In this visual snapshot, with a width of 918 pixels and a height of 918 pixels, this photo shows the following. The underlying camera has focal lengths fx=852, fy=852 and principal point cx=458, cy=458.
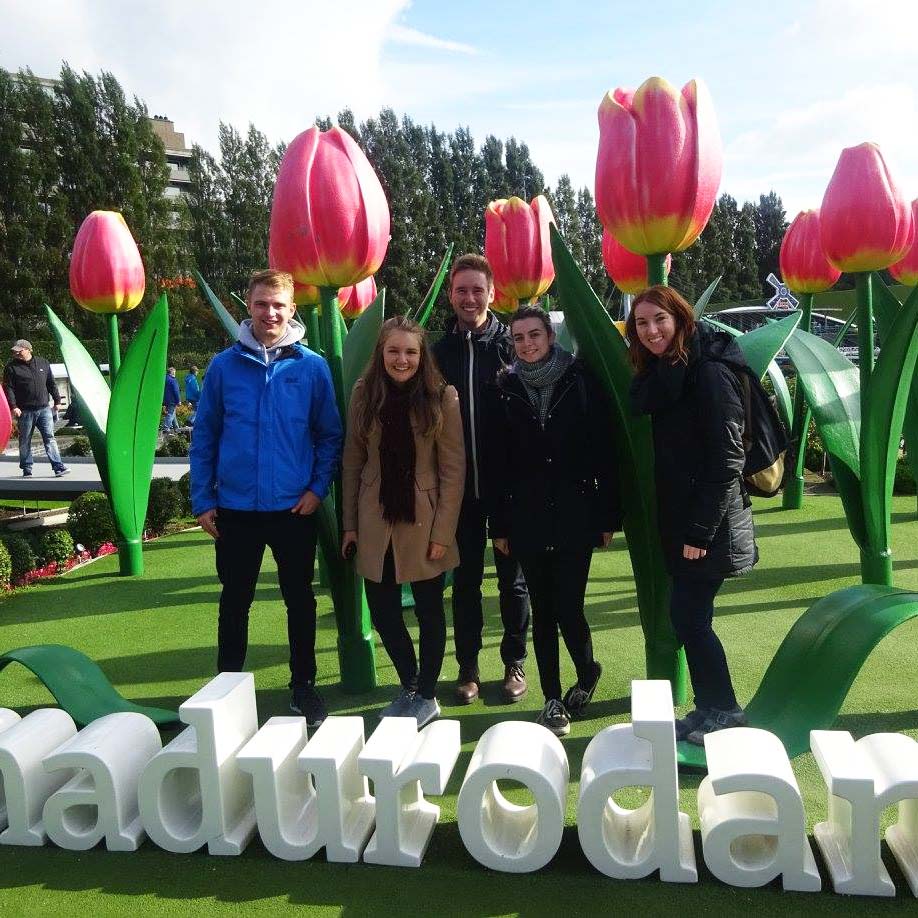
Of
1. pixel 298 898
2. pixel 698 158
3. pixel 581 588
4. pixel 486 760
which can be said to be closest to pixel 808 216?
pixel 698 158

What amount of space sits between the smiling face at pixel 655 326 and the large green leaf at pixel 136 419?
119 inches

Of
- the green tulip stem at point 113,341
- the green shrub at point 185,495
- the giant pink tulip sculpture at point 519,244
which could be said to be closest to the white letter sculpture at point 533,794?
the giant pink tulip sculpture at point 519,244

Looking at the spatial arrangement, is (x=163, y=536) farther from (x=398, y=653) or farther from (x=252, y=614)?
(x=398, y=653)

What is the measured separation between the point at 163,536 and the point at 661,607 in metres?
4.82

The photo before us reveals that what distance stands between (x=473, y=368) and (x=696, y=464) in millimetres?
887

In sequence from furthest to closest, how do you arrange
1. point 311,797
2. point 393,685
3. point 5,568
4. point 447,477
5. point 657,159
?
point 5,568
point 393,685
point 447,477
point 657,159
point 311,797

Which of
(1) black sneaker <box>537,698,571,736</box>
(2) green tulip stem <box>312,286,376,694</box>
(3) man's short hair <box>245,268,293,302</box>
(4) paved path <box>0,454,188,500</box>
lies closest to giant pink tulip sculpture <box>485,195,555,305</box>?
(2) green tulip stem <box>312,286,376,694</box>

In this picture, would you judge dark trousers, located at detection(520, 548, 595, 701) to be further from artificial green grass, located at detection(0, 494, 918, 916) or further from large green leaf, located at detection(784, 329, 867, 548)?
large green leaf, located at detection(784, 329, 867, 548)

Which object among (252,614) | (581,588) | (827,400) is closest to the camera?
(581,588)

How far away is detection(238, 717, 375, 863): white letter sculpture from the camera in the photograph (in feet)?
6.84

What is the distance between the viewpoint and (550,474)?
105 inches

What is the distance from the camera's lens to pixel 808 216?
5539 millimetres

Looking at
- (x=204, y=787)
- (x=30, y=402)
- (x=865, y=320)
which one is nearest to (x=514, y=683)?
(x=204, y=787)

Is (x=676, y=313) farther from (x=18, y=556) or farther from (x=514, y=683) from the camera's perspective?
(x=18, y=556)
